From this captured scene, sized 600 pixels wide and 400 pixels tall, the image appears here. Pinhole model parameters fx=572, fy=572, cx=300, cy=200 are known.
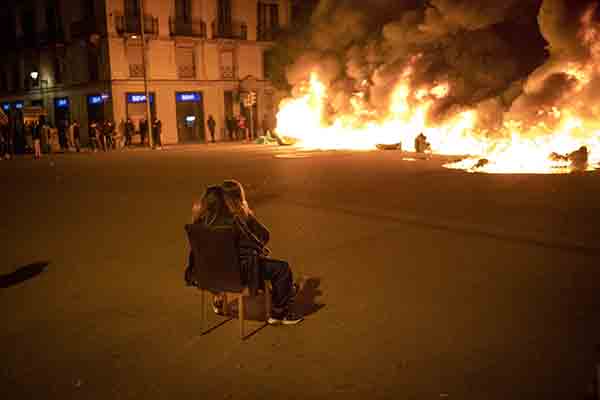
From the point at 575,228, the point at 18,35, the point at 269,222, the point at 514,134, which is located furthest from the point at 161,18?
the point at 575,228

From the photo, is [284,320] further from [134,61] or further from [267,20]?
[267,20]

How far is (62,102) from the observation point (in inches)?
1640

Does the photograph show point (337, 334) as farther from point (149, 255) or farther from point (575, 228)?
Result: point (575, 228)

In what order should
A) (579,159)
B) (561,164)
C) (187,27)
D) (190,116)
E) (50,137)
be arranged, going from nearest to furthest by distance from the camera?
(579,159) → (561,164) → (50,137) → (187,27) → (190,116)

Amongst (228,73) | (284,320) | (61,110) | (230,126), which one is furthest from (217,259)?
(61,110)

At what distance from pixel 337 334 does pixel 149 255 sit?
3.80 meters

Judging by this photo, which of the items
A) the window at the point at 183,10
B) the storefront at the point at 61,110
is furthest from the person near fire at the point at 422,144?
the storefront at the point at 61,110

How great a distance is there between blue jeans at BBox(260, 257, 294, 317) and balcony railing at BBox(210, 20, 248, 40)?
129 feet

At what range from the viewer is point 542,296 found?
555 cm

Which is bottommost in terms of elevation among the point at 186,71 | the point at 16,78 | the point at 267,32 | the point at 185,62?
the point at 186,71

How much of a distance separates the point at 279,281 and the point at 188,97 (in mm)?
37493

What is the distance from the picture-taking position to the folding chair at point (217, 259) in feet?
15.0

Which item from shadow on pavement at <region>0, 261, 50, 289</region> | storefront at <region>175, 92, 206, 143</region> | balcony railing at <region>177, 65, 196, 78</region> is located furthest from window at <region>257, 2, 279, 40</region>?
shadow on pavement at <region>0, 261, 50, 289</region>

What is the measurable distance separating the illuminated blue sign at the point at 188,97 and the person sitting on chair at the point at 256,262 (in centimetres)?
3694
